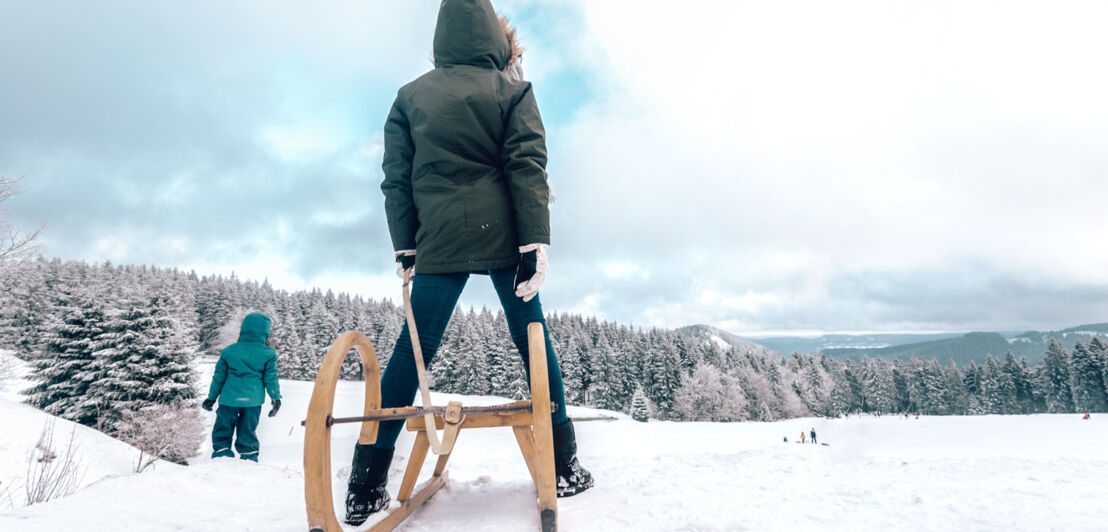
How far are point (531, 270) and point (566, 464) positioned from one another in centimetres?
96

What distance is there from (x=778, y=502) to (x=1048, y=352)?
87159 mm

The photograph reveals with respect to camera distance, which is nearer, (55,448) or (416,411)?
(416,411)

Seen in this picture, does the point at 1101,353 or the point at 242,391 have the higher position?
the point at 242,391

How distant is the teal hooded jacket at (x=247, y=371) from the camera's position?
527 centimetres

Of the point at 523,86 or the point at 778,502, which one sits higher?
the point at 523,86

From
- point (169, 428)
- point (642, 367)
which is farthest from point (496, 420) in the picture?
point (642, 367)

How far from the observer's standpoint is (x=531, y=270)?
218cm

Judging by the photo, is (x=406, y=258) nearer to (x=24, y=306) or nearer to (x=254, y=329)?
(x=254, y=329)

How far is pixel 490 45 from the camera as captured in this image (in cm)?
256

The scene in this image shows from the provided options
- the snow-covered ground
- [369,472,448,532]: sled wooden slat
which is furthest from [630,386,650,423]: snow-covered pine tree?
[369,472,448,532]: sled wooden slat

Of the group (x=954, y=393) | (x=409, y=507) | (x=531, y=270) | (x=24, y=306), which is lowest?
(x=954, y=393)

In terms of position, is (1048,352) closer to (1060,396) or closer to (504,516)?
(1060,396)

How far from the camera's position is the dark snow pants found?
17.1ft

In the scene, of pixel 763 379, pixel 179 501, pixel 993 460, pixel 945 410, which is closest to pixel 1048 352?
pixel 945 410
